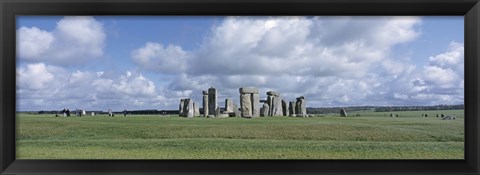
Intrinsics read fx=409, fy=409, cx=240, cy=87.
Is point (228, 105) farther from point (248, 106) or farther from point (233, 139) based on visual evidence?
point (233, 139)

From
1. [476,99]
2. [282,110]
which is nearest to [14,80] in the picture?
[476,99]

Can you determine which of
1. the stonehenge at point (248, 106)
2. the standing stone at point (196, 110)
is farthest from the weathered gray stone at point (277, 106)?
the standing stone at point (196, 110)

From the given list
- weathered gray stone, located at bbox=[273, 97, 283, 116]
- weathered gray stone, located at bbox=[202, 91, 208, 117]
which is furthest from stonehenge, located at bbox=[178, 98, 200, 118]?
weathered gray stone, located at bbox=[273, 97, 283, 116]

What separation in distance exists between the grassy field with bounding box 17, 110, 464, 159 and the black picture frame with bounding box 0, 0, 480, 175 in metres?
0.14

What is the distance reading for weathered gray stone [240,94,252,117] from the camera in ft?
21.6

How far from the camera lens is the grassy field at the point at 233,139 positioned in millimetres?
2680

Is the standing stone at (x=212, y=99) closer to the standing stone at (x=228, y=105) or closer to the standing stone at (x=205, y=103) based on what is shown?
the standing stone at (x=205, y=103)

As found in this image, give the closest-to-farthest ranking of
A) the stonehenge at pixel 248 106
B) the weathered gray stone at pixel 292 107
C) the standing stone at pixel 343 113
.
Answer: the standing stone at pixel 343 113
the stonehenge at pixel 248 106
the weathered gray stone at pixel 292 107

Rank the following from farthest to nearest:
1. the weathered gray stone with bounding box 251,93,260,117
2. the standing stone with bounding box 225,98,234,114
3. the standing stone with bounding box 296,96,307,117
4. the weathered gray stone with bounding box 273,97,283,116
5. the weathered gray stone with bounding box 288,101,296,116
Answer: the standing stone with bounding box 225,98,234,114 < the weathered gray stone with bounding box 251,93,260,117 < the weathered gray stone with bounding box 288,101,296,116 < the weathered gray stone with bounding box 273,97,283,116 < the standing stone with bounding box 296,96,307,117

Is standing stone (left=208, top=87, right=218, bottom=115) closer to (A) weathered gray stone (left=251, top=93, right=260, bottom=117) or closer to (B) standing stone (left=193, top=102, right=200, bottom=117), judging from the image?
(B) standing stone (left=193, top=102, right=200, bottom=117)
